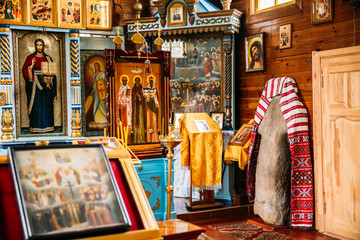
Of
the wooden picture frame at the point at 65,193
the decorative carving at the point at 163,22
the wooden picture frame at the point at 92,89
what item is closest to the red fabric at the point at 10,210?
the wooden picture frame at the point at 65,193

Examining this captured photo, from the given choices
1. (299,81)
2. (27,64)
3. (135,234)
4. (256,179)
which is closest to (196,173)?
(256,179)

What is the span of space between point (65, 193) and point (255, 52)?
4928 millimetres

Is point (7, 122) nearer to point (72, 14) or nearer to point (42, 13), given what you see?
point (42, 13)

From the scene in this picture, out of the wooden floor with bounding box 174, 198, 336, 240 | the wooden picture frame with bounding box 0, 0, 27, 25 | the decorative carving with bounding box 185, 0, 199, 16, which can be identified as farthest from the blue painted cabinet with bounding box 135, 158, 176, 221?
the wooden picture frame with bounding box 0, 0, 27, 25

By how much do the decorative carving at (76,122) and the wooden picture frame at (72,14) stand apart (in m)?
1.41

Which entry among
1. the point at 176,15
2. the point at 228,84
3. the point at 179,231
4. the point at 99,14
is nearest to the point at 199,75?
the point at 228,84

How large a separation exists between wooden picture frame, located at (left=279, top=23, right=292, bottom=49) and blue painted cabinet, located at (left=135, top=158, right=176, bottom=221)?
237 cm

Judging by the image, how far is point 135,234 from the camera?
163cm

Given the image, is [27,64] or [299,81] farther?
[27,64]

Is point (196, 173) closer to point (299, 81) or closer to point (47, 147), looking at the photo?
point (299, 81)

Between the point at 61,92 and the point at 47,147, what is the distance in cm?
512

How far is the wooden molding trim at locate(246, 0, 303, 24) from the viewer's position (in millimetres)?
5368

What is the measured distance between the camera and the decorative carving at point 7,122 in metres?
6.17

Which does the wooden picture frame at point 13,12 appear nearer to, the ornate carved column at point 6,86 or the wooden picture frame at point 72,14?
the ornate carved column at point 6,86
